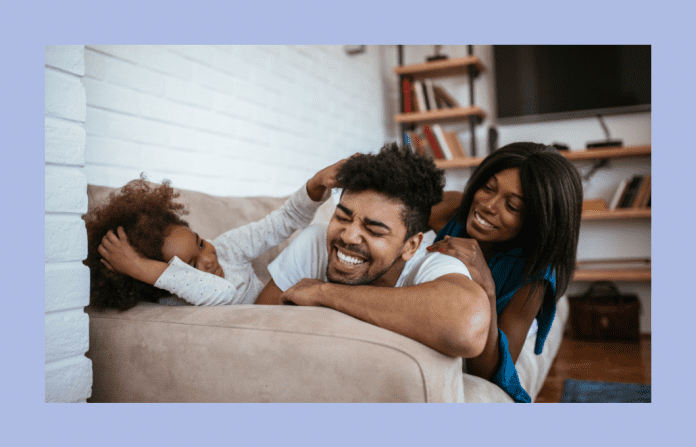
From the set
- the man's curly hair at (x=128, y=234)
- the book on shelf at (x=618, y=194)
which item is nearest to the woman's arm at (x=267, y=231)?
the man's curly hair at (x=128, y=234)

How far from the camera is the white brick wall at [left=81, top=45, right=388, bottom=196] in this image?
1511mm

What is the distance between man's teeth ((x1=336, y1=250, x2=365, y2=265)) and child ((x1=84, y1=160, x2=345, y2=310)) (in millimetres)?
208

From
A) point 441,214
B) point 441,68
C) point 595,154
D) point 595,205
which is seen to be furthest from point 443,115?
point 441,214

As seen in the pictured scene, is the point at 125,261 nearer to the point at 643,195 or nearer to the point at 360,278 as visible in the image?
the point at 360,278

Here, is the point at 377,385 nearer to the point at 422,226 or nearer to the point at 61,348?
the point at 422,226

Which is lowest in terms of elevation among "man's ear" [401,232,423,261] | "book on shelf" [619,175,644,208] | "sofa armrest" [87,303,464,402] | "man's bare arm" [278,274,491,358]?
"sofa armrest" [87,303,464,402]

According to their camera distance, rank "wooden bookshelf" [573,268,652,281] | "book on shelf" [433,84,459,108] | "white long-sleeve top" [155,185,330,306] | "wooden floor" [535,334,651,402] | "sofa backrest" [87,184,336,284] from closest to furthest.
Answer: "white long-sleeve top" [155,185,330,306] < "sofa backrest" [87,184,336,284] < "wooden floor" [535,334,651,402] < "wooden bookshelf" [573,268,652,281] < "book on shelf" [433,84,459,108]

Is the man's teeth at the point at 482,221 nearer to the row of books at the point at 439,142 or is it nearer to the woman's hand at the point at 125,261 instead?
the woman's hand at the point at 125,261

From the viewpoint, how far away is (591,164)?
343cm

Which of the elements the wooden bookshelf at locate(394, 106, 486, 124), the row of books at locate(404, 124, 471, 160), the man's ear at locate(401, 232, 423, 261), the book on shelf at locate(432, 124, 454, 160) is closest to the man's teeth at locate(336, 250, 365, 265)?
the man's ear at locate(401, 232, 423, 261)

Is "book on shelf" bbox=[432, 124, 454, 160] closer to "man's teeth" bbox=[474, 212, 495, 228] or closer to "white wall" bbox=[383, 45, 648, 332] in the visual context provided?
"white wall" bbox=[383, 45, 648, 332]

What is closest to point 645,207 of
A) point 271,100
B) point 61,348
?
point 271,100

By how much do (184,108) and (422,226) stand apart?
113cm

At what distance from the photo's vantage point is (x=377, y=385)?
0.76 metres
